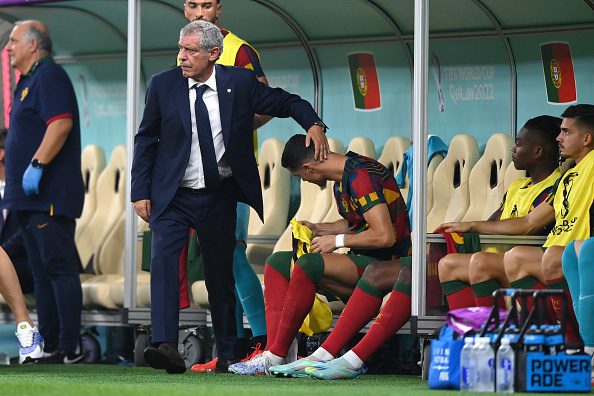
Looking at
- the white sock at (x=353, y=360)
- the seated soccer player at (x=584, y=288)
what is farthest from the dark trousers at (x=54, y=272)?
the seated soccer player at (x=584, y=288)

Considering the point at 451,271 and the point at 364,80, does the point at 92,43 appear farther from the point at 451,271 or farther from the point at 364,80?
the point at 451,271

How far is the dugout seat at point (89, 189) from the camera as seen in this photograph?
39.0 ft

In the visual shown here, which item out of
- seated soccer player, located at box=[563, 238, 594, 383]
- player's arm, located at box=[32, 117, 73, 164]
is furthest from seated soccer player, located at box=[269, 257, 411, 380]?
player's arm, located at box=[32, 117, 73, 164]

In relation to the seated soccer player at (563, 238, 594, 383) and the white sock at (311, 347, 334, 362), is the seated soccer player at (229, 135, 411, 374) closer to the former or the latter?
the white sock at (311, 347, 334, 362)

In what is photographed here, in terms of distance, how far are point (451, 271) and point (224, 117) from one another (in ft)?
4.56

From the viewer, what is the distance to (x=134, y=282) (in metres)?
9.98

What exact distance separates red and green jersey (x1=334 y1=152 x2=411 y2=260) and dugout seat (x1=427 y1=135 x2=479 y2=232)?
141cm

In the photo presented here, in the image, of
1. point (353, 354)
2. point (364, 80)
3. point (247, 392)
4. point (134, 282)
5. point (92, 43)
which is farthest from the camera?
point (92, 43)

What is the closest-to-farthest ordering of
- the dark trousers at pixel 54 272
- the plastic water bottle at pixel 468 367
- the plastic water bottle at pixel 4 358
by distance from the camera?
the plastic water bottle at pixel 468 367 < the dark trousers at pixel 54 272 < the plastic water bottle at pixel 4 358

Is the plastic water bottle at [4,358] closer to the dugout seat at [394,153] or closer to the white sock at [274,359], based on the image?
the dugout seat at [394,153]

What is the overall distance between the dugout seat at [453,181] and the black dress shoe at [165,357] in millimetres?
2285

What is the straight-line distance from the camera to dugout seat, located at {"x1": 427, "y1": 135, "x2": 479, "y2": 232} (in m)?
9.98

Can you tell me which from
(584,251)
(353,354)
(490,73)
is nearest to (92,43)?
(490,73)

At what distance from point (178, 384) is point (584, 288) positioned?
1.80 meters
